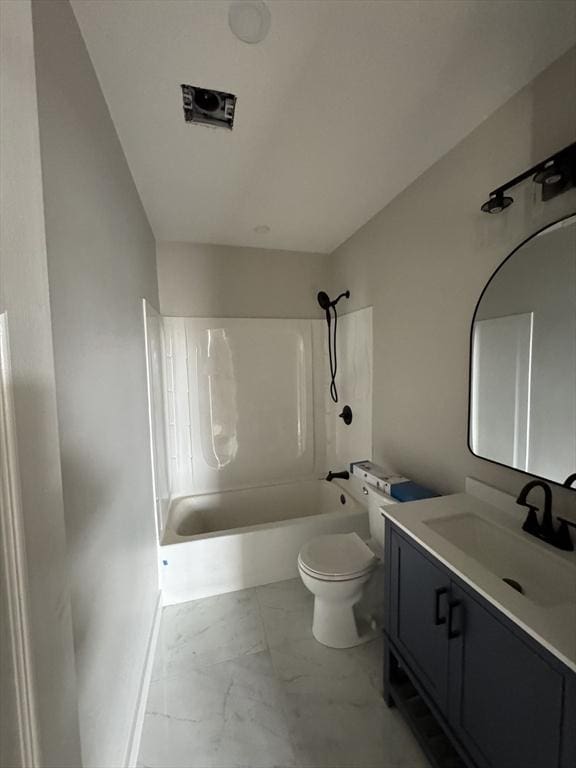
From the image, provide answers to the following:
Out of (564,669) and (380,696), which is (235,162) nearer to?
(564,669)

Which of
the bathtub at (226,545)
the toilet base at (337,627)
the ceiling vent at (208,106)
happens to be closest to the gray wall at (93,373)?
the ceiling vent at (208,106)

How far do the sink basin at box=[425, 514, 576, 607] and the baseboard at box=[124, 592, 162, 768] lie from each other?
143 cm

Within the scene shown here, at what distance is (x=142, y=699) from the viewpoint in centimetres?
140

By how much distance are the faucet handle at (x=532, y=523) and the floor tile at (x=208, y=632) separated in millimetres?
1451

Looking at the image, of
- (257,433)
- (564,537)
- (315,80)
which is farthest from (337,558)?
(315,80)

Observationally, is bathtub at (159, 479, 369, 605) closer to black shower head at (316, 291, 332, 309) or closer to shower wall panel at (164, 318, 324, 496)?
shower wall panel at (164, 318, 324, 496)

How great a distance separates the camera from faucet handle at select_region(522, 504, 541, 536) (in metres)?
1.14

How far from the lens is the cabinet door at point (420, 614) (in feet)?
3.54

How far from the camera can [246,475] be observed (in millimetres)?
2842

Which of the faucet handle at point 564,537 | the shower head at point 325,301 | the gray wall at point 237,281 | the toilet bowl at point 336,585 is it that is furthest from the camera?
the shower head at point 325,301

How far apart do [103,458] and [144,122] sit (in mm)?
1376

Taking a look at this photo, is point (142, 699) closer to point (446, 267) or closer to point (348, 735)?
point (348, 735)

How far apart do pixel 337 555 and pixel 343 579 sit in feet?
0.57

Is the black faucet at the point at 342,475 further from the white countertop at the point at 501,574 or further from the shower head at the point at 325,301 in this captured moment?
the shower head at the point at 325,301
